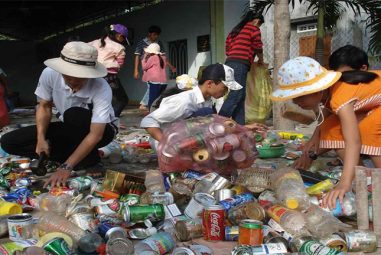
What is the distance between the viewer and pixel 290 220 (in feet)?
8.30

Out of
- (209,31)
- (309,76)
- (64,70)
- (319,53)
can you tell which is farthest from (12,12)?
(309,76)

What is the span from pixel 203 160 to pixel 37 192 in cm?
122

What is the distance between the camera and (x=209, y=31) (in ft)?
38.8

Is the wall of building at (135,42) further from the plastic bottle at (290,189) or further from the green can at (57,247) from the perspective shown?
the green can at (57,247)

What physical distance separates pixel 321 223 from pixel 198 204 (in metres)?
0.69

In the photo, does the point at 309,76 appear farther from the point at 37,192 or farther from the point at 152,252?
the point at 37,192

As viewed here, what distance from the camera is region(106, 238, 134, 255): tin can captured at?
2.21m

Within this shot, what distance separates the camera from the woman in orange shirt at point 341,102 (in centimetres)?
279

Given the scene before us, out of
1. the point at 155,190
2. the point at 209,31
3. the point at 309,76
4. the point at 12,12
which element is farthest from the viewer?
the point at 12,12

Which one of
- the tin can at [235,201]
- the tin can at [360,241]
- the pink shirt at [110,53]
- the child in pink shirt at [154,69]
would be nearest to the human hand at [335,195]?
the tin can at [360,241]

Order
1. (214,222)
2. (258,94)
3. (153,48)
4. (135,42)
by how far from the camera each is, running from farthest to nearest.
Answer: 1. (135,42)
2. (153,48)
3. (258,94)
4. (214,222)

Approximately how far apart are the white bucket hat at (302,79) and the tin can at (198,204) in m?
0.74

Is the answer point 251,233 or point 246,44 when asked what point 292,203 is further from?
point 246,44

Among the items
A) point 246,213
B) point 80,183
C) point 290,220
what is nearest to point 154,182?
point 80,183
